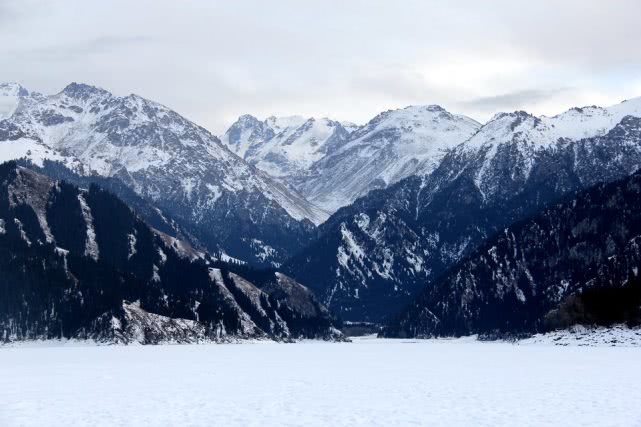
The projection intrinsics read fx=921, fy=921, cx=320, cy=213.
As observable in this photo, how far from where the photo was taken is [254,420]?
7444 cm

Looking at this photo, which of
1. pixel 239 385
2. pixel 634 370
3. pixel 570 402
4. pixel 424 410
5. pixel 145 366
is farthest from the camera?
pixel 145 366

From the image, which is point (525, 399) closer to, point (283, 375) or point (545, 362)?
point (283, 375)

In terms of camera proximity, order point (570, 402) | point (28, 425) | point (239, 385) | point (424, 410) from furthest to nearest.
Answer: point (239, 385) < point (570, 402) < point (424, 410) < point (28, 425)

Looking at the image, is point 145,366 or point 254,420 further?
point 145,366

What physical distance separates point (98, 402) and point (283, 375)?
44.1 m

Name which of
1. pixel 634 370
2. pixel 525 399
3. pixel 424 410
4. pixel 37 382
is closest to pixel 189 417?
pixel 424 410

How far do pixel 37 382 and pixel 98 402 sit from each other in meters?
30.8

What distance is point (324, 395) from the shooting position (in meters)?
95.6

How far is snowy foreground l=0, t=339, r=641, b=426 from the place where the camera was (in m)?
75.0

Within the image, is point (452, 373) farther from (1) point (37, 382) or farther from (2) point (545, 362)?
(1) point (37, 382)

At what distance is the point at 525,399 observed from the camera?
89.4 m

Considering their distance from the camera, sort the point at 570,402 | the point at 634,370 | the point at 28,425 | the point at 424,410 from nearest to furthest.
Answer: the point at 28,425 < the point at 424,410 < the point at 570,402 < the point at 634,370

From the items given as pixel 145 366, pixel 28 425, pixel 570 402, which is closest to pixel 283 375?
pixel 145 366

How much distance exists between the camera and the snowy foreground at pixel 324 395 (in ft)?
246
